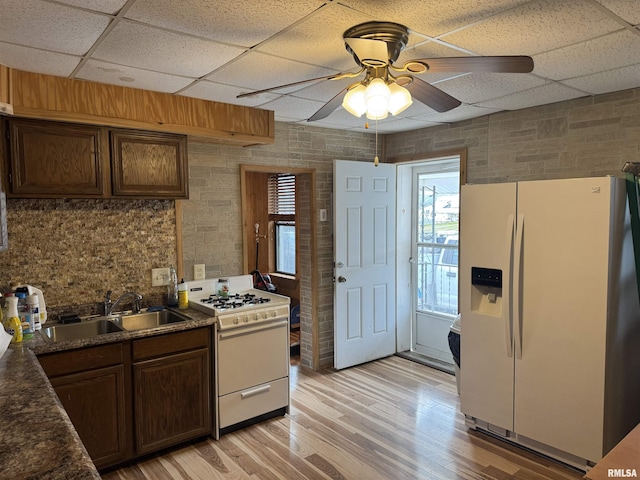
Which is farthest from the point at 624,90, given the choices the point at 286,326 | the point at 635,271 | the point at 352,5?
the point at 286,326

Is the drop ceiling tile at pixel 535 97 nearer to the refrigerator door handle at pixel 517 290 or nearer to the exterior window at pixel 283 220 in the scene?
the refrigerator door handle at pixel 517 290

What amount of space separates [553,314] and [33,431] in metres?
2.69

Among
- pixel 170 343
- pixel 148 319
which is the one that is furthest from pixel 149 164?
pixel 170 343

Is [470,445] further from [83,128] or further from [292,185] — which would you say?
[292,185]

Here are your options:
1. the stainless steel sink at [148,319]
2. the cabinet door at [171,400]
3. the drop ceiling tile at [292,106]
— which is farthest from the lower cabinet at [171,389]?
the drop ceiling tile at [292,106]

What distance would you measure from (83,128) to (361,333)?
9.93 feet

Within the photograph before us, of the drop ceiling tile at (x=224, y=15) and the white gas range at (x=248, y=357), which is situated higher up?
the drop ceiling tile at (x=224, y=15)

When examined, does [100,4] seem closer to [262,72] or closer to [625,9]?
[262,72]

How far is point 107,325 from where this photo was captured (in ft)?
9.89

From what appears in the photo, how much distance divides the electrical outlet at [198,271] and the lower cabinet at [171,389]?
708 millimetres

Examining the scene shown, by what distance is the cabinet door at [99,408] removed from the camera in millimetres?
2521

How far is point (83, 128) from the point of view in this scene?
9.21ft

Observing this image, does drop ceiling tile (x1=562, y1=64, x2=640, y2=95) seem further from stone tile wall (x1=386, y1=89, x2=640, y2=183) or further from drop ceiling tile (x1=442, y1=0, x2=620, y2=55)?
drop ceiling tile (x1=442, y1=0, x2=620, y2=55)

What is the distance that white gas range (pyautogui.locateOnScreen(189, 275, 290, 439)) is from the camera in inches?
122
